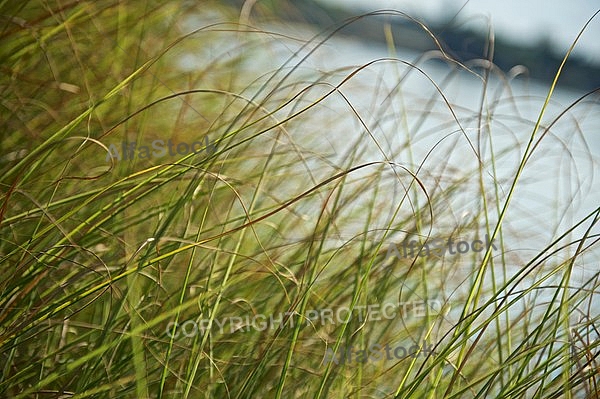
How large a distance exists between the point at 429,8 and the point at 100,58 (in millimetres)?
1640

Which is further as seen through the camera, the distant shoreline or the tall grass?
the distant shoreline

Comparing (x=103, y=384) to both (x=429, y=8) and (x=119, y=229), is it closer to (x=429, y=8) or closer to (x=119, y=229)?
(x=119, y=229)

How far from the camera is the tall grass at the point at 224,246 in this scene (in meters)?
0.53

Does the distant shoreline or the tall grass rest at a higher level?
the distant shoreline

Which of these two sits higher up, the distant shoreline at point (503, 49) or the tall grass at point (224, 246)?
the distant shoreline at point (503, 49)

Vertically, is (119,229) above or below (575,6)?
below

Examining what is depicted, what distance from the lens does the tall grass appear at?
0.53 metres

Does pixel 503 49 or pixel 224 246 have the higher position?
pixel 503 49

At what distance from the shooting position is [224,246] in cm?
78

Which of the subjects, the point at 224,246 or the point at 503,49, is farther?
the point at 503,49

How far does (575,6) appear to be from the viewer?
2.55 metres

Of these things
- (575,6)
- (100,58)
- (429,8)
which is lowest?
(100,58)

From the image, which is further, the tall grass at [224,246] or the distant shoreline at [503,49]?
the distant shoreline at [503,49]

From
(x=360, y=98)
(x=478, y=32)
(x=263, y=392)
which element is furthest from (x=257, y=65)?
(x=478, y=32)
